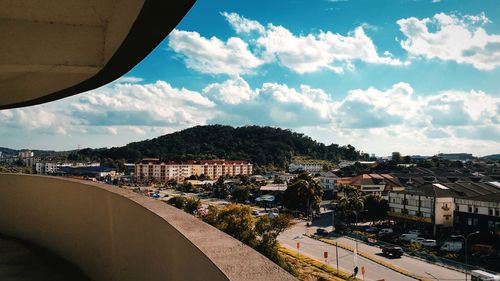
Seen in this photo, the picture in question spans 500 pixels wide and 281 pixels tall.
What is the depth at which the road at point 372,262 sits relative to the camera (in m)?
19.6

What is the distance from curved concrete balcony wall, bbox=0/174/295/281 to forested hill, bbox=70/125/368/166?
111107 mm

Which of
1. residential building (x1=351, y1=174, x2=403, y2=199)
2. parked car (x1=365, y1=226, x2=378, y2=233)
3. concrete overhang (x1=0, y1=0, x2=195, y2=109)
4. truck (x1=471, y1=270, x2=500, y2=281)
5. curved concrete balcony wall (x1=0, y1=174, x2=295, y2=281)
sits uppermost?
concrete overhang (x1=0, y1=0, x2=195, y2=109)

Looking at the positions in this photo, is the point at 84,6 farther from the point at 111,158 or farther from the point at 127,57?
the point at 111,158

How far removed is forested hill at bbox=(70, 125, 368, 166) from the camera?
122688 millimetres

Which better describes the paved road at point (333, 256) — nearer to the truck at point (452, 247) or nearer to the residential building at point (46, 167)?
the truck at point (452, 247)

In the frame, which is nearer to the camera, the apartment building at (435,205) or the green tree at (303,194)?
the apartment building at (435,205)

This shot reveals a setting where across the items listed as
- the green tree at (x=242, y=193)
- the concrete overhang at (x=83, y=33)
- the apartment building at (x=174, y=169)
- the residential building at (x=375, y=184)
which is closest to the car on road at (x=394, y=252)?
the concrete overhang at (x=83, y=33)

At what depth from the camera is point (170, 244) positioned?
214 cm

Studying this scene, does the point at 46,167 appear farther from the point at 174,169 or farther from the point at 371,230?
the point at 371,230

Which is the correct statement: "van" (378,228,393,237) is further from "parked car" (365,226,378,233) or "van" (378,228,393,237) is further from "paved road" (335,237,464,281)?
"paved road" (335,237,464,281)

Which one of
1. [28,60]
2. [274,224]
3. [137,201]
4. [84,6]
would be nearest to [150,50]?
[84,6]

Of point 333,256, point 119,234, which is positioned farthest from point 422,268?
point 119,234

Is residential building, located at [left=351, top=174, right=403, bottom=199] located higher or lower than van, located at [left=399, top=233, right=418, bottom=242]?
higher

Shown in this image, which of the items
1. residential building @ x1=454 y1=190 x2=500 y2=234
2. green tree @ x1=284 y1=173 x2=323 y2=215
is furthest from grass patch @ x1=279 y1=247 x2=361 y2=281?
residential building @ x1=454 y1=190 x2=500 y2=234
